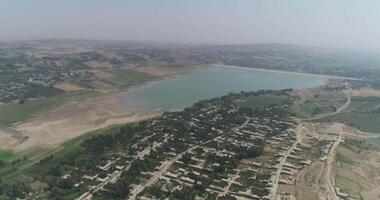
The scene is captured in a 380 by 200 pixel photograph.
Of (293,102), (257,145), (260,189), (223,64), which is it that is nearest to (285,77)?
(223,64)

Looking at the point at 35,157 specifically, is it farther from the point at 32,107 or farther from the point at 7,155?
the point at 32,107

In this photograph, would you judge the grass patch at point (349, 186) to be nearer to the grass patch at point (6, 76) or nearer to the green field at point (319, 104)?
the green field at point (319, 104)

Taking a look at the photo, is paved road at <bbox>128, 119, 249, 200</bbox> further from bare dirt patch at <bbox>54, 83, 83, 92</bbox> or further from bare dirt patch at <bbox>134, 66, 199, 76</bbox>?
bare dirt patch at <bbox>134, 66, 199, 76</bbox>

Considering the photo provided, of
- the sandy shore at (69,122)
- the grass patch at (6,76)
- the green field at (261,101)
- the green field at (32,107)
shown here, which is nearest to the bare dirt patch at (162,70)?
the green field at (32,107)

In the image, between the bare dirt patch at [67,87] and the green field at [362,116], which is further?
the bare dirt patch at [67,87]

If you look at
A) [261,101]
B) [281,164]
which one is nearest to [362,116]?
[261,101]
